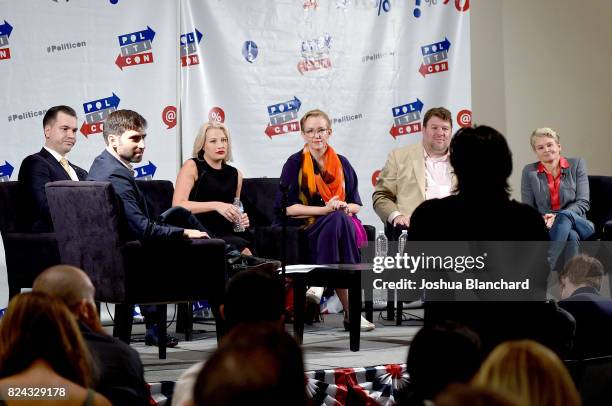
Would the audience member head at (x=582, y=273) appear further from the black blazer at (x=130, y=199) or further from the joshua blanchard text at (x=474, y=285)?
the black blazer at (x=130, y=199)

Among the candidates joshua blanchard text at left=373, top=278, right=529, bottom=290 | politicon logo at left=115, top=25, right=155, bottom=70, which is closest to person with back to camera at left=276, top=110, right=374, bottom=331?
politicon logo at left=115, top=25, right=155, bottom=70

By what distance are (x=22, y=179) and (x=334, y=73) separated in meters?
2.79

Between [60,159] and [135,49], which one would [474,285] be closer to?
[60,159]

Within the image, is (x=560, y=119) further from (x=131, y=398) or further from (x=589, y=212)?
(x=131, y=398)

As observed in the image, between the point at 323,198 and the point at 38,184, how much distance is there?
1.86m

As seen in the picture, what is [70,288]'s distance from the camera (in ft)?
8.70

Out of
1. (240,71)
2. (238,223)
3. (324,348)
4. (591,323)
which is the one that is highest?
(240,71)

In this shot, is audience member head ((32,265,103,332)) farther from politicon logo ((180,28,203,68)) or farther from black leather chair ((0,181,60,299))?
politicon logo ((180,28,203,68))

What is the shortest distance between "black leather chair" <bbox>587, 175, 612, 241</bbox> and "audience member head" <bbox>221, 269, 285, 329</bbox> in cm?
478

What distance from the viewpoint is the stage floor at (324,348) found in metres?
4.44

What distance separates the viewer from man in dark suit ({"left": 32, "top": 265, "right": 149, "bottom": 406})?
2.64 m

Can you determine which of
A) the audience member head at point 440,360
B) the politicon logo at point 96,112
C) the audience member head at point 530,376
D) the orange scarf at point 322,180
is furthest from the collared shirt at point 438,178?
the audience member head at point 530,376

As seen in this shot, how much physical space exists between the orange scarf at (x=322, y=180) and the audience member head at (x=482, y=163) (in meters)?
3.57

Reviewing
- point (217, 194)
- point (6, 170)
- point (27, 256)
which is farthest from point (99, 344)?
point (6, 170)
